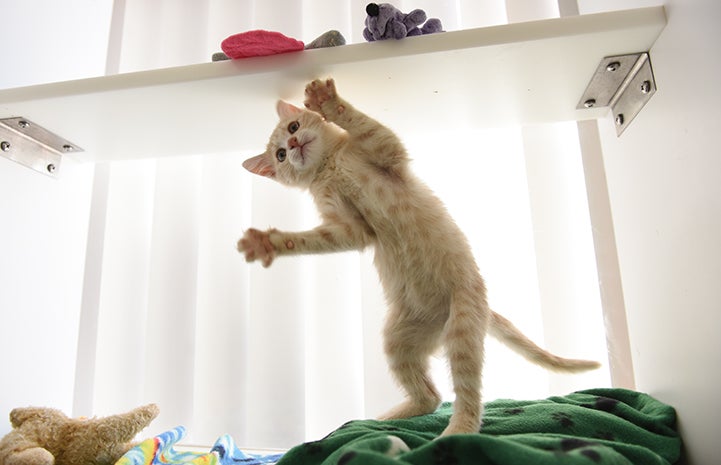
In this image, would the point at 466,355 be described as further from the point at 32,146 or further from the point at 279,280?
the point at 32,146

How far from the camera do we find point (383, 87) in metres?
0.88

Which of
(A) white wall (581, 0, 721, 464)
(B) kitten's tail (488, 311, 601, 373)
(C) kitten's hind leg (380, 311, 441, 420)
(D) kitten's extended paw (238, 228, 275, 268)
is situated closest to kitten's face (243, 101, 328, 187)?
(D) kitten's extended paw (238, 228, 275, 268)

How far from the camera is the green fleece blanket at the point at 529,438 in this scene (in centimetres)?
47

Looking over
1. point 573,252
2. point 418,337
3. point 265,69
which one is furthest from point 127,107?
point 573,252

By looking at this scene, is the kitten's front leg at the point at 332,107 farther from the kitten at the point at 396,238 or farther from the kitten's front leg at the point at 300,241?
the kitten's front leg at the point at 300,241

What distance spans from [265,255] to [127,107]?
0.47 meters

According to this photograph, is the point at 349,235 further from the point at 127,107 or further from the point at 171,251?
the point at 171,251

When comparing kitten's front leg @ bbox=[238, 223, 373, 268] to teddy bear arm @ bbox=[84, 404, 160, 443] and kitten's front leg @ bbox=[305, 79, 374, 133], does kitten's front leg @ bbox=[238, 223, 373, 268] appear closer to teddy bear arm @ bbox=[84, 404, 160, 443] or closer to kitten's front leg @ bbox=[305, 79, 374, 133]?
kitten's front leg @ bbox=[305, 79, 374, 133]

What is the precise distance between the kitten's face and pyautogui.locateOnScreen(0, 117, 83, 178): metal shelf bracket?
508mm

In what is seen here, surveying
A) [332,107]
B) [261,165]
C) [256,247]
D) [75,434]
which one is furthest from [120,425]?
[332,107]

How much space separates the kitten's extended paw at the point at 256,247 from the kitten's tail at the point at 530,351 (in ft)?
1.45

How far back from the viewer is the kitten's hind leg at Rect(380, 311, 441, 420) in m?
0.84

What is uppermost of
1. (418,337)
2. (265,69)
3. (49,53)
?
(49,53)

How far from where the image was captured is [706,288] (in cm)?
61
